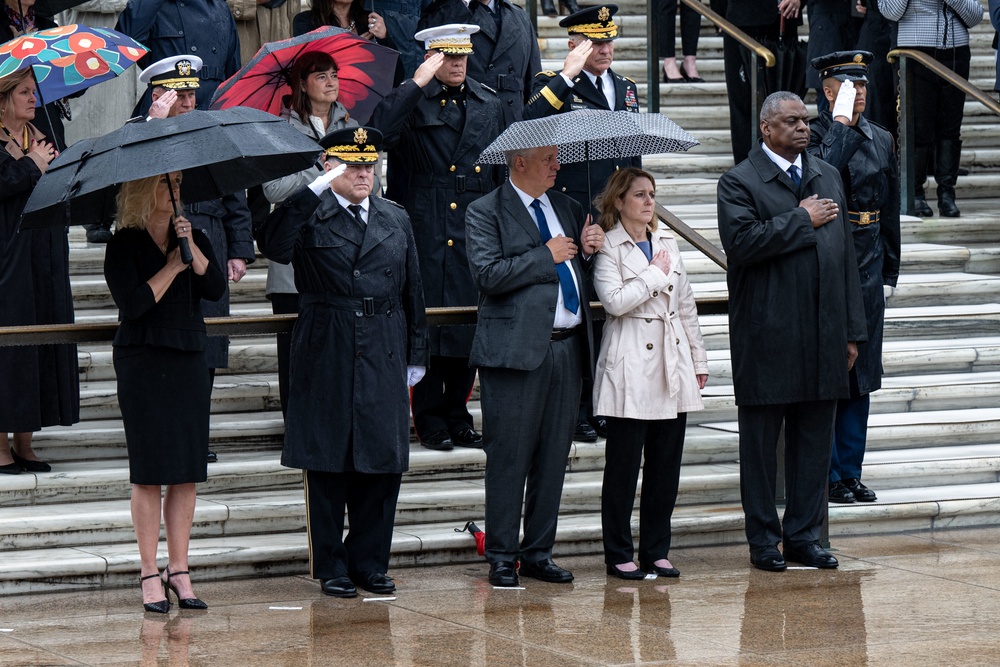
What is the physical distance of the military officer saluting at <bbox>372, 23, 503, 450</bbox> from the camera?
26.8ft

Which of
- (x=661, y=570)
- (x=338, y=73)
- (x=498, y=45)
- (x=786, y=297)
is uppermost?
(x=498, y=45)

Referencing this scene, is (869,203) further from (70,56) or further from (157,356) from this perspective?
(70,56)

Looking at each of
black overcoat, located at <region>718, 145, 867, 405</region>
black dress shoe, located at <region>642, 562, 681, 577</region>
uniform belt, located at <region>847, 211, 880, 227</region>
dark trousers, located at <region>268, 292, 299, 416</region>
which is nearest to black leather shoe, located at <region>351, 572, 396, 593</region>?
black dress shoe, located at <region>642, 562, 681, 577</region>

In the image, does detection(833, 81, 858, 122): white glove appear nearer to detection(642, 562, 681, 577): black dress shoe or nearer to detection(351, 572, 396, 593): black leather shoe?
detection(642, 562, 681, 577): black dress shoe

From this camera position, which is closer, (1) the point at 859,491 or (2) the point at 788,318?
(2) the point at 788,318

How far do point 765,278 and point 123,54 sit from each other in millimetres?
2855

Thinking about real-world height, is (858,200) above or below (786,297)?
above

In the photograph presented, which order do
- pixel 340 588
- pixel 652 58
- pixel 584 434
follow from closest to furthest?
pixel 340 588 → pixel 584 434 → pixel 652 58

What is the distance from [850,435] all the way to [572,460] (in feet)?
4.37

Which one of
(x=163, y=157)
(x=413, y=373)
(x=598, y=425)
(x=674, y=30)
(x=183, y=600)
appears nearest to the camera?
(x=163, y=157)

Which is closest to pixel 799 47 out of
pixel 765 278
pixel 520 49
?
pixel 520 49

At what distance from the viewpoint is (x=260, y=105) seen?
760 cm

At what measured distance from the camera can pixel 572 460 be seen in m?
8.36

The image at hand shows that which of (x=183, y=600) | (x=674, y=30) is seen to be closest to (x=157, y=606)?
(x=183, y=600)
